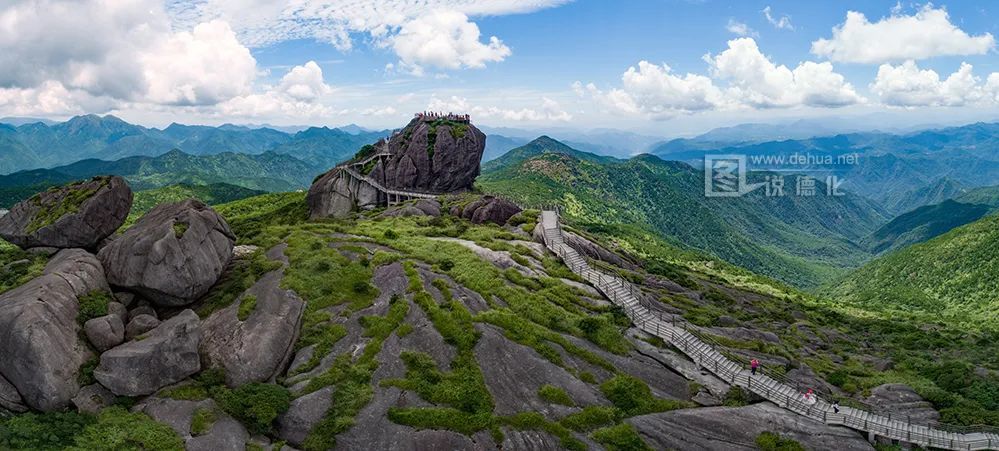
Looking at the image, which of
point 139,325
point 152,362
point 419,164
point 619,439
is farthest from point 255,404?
point 419,164

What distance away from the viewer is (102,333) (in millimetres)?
40500

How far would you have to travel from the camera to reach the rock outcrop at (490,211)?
3410 inches

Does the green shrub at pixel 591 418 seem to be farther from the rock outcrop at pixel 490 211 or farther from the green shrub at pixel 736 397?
the rock outcrop at pixel 490 211

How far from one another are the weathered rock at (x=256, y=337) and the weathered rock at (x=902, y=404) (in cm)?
4916

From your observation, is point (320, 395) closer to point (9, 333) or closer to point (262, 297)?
point (262, 297)

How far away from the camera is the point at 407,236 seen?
7038cm

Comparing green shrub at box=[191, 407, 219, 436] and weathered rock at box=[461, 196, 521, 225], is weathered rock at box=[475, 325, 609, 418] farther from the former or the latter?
weathered rock at box=[461, 196, 521, 225]

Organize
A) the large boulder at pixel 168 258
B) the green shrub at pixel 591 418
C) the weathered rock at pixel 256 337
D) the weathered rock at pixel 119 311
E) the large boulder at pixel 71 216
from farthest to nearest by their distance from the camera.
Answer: the large boulder at pixel 71 216
the large boulder at pixel 168 258
the weathered rock at pixel 119 311
the weathered rock at pixel 256 337
the green shrub at pixel 591 418

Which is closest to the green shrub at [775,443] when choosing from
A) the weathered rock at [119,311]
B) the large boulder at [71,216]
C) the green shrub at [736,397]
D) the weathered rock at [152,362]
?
the green shrub at [736,397]

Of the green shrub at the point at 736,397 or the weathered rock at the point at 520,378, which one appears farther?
the green shrub at the point at 736,397

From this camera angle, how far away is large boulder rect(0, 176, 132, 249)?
48.8 metres

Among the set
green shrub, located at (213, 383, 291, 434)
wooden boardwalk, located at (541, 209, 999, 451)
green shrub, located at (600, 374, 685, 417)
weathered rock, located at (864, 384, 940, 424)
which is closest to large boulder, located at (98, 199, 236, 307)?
green shrub, located at (213, 383, 291, 434)

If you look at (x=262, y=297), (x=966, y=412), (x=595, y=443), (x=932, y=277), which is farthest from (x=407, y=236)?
(x=932, y=277)

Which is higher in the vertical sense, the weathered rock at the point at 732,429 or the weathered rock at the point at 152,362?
the weathered rock at the point at 152,362
